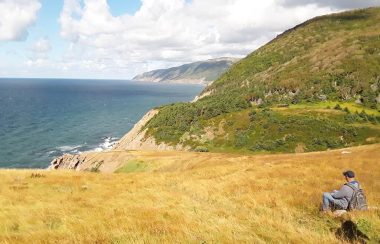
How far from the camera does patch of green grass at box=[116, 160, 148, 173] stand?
195 feet

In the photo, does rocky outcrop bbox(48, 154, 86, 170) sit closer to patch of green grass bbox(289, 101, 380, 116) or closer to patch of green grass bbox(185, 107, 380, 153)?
patch of green grass bbox(185, 107, 380, 153)

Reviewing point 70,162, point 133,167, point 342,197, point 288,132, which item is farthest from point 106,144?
point 342,197

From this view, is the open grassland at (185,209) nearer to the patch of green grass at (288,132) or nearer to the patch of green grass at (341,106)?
the patch of green grass at (288,132)

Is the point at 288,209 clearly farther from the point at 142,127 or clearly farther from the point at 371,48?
the point at 371,48

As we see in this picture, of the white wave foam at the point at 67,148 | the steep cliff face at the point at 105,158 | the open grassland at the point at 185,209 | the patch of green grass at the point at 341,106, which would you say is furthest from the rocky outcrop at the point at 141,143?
the open grassland at the point at 185,209

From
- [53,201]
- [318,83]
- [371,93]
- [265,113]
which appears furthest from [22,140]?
[53,201]

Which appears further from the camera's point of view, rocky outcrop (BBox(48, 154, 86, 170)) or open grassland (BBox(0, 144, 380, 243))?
rocky outcrop (BBox(48, 154, 86, 170))

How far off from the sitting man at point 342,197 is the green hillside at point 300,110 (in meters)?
86.8

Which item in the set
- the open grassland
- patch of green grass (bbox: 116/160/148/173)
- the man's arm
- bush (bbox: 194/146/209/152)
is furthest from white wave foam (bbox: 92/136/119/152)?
the man's arm

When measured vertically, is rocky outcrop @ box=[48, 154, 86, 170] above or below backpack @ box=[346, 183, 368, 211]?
below

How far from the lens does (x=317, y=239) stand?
942 cm

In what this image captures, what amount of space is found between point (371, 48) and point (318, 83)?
3029 centimetres

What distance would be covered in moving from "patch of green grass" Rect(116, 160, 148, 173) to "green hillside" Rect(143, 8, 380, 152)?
146ft

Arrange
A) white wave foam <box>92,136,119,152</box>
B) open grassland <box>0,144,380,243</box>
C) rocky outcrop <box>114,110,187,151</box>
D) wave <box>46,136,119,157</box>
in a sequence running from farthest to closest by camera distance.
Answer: white wave foam <box>92,136,119,152</box> → wave <box>46,136,119,157</box> → rocky outcrop <box>114,110,187,151</box> → open grassland <box>0,144,380,243</box>
